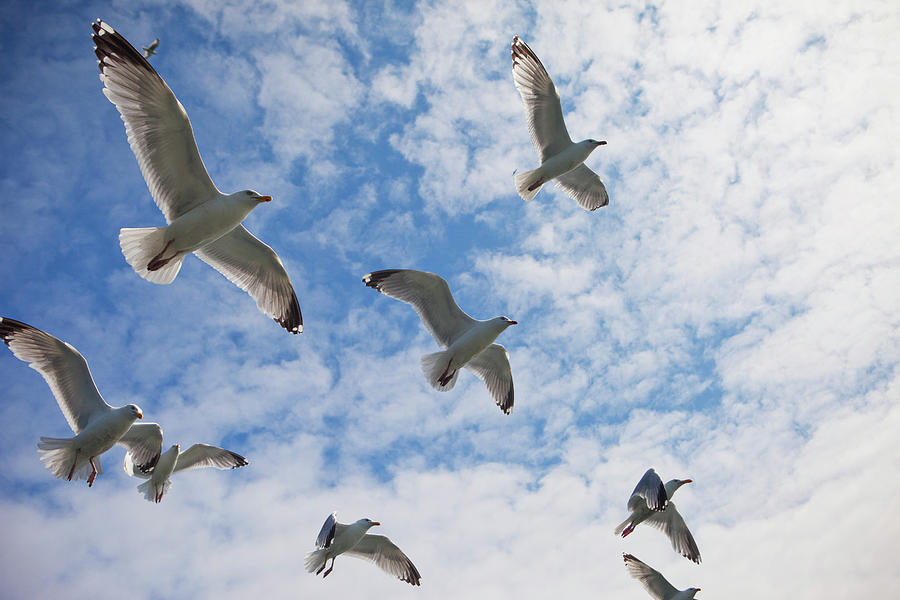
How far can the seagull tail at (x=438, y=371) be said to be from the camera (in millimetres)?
9648

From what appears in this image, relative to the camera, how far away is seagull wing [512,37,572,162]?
436 inches

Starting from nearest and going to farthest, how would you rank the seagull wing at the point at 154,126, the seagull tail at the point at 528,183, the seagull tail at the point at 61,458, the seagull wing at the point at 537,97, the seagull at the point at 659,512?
the seagull wing at the point at 154,126 → the seagull tail at the point at 61,458 → the seagull at the point at 659,512 → the seagull tail at the point at 528,183 → the seagull wing at the point at 537,97

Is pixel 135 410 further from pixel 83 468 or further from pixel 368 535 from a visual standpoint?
pixel 368 535

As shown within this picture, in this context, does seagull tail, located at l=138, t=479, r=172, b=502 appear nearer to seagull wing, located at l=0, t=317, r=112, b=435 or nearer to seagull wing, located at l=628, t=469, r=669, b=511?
seagull wing, located at l=0, t=317, r=112, b=435

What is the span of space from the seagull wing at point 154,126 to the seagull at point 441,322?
9.32 ft

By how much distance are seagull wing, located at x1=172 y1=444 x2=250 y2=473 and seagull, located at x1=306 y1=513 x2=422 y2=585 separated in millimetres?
2360

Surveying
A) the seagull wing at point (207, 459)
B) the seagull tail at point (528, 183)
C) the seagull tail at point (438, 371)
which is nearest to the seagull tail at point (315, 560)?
the seagull wing at point (207, 459)

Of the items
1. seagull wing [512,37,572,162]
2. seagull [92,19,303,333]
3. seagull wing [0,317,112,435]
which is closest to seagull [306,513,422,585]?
seagull wing [0,317,112,435]

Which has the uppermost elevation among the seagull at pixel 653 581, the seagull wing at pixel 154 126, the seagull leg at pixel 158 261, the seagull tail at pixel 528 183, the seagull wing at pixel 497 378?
the seagull tail at pixel 528 183

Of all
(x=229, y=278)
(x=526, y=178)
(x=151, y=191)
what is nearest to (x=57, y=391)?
(x=229, y=278)

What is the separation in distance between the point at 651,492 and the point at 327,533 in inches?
184

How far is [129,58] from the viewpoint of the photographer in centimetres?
684

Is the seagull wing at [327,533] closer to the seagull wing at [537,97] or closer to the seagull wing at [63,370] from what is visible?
the seagull wing at [63,370]

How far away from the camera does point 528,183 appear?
11000 millimetres
